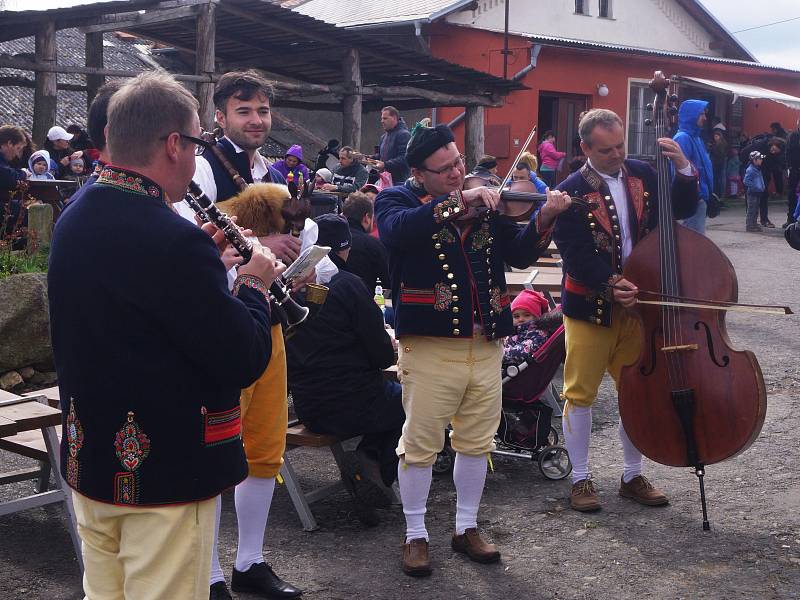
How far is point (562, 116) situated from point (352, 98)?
9.74m

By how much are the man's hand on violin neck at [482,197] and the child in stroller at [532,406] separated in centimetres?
177

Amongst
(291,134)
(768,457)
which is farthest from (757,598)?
(291,134)

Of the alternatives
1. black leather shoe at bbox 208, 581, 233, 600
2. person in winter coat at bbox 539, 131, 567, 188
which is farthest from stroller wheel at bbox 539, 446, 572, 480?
person in winter coat at bbox 539, 131, 567, 188

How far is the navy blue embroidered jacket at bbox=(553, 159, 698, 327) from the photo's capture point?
4594mm

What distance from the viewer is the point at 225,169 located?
145 inches

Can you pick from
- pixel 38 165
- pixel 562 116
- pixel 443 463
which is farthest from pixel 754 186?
pixel 443 463

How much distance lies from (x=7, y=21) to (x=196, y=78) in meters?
2.44

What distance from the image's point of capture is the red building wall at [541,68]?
21938mm

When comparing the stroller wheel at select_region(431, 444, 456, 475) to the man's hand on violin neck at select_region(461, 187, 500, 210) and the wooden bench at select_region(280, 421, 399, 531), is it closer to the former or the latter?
the wooden bench at select_region(280, 421, 399, 531)

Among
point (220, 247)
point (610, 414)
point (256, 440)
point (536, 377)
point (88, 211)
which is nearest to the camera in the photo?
point (88, 211)

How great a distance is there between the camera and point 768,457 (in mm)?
5520

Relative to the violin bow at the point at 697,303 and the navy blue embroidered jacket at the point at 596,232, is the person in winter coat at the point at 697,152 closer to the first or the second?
the navy blue embroidered jacket at the point at 596,232

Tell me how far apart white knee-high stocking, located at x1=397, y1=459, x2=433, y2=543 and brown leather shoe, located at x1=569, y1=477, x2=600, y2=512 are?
0.98m

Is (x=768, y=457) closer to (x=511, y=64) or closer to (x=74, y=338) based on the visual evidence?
(x=74, y=338)
